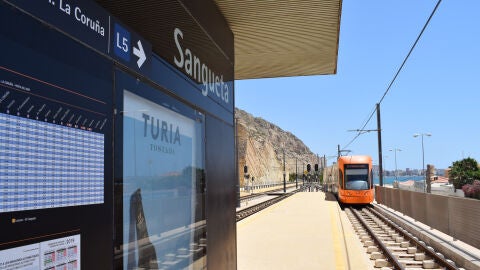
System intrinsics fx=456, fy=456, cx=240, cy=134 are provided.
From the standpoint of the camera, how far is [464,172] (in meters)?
78.9

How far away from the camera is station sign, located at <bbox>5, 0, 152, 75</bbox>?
2.35m

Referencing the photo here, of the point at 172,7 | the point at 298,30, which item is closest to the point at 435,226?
the point at 298,30

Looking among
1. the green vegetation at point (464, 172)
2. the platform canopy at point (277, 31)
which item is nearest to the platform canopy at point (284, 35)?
the platform canopy at point (277, 31)

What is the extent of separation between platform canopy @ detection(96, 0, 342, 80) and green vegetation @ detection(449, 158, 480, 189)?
7684cm

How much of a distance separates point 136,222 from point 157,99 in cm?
109

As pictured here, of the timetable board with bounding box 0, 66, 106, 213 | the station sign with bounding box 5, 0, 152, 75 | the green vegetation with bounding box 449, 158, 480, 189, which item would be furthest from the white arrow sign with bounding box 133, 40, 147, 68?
the green vegetation with bounding box 449, 158, 480, 189

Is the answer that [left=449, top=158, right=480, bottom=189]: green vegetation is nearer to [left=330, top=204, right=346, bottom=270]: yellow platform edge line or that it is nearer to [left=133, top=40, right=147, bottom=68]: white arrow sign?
[left=330, top=204, right=346, bottom=270]: yellow platform edge line

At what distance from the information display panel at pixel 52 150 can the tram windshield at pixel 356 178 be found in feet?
85.4

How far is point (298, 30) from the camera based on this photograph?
25.0ft

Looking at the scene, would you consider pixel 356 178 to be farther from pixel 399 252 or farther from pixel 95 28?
pixel 95 28

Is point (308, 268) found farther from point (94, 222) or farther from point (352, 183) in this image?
point (352, 183)

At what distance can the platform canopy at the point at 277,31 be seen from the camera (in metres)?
5.59

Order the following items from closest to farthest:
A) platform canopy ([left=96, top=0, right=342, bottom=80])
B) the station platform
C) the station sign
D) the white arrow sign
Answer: the station sign → the white arrow sign → platform canopy ([left=96, top=0, right=342, bottom=80]) → the station platform

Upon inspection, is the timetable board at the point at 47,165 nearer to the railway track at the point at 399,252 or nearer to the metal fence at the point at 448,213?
the railway track at the point at 399,252
